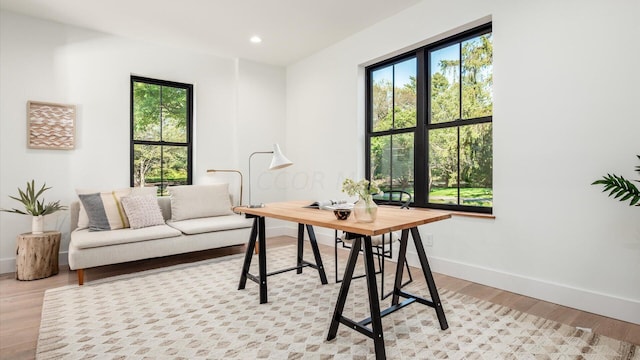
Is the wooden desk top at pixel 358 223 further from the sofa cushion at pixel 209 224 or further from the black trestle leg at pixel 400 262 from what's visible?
the sofa cushion at pixel 209 224

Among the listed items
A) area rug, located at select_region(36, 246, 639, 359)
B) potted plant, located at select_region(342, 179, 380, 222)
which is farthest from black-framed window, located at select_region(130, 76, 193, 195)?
potted plant, located at select_region(342, 179, 380, 222)

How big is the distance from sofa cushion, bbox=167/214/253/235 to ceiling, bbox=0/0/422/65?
7.55 feet

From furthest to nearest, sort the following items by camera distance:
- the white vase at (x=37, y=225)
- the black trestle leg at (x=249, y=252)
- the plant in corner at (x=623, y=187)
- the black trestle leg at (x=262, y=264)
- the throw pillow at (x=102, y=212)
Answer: the throw pillow at (x=102, y=212), the white vase at (x=37, y=225), the black trestle leg at (x=249, y=252), the black trestle leg at (x=262, y=264), the plant in corner at (x=623, y=187)

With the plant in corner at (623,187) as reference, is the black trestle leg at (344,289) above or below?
below

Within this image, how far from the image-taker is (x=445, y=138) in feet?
11.4

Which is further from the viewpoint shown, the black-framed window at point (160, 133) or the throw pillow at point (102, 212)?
the black-framed window at point (160, 133)

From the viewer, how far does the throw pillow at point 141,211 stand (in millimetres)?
3672

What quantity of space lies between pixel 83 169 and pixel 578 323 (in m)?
4.96

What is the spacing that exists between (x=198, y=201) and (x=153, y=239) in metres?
0.94

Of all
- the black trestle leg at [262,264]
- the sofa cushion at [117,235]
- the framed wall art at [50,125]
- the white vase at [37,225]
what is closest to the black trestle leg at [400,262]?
the black trestle leg at [262,264]

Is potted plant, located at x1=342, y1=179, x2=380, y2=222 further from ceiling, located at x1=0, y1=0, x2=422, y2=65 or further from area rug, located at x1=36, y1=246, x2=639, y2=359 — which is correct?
ceiling, located at x1=0, y1=0, x2=422, y2=65

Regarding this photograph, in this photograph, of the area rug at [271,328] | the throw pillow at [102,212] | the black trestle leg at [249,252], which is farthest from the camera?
the throw pillow at [102,212]

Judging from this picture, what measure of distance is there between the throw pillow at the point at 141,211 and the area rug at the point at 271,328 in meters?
0.82

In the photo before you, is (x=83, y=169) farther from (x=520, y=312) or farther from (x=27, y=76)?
(x=520, y=312)
